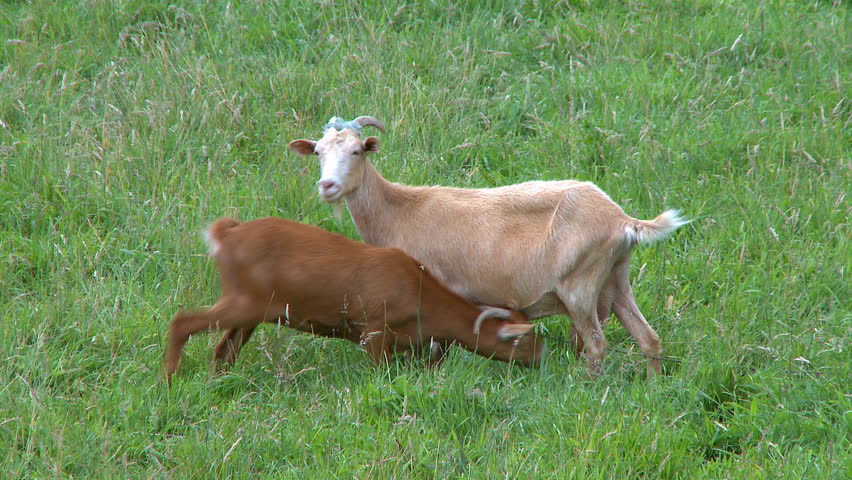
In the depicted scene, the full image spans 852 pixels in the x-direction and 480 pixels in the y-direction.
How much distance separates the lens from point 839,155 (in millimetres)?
6879

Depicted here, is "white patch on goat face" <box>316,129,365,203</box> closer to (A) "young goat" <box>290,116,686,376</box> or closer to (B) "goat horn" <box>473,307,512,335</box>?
(A) "young goat" <box>290,116,686,376</box>

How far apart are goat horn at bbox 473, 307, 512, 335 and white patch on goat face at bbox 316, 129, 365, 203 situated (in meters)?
1.16

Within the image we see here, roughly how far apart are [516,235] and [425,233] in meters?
0.58

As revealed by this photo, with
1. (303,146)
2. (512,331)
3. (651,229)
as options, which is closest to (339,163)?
(303,146)

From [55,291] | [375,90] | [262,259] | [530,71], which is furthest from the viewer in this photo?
[530,71]

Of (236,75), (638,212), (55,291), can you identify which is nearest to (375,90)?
(236,75)

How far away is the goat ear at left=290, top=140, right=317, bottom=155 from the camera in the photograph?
5.90 metres

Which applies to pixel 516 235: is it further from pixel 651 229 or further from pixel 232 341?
pixel 232 341

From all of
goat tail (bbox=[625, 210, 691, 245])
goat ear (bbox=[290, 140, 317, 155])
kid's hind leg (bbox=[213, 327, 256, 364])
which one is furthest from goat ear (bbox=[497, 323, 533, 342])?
goat ear (bbox=[290, 140, 317, 155])

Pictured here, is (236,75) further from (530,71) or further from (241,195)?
(530,71)

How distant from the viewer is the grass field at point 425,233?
4254 mm

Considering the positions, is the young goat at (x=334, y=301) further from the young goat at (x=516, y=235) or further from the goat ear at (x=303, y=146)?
the goat ear at (x=303, y=146)

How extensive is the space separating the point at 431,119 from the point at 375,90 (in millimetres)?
569

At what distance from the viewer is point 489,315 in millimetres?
5164
